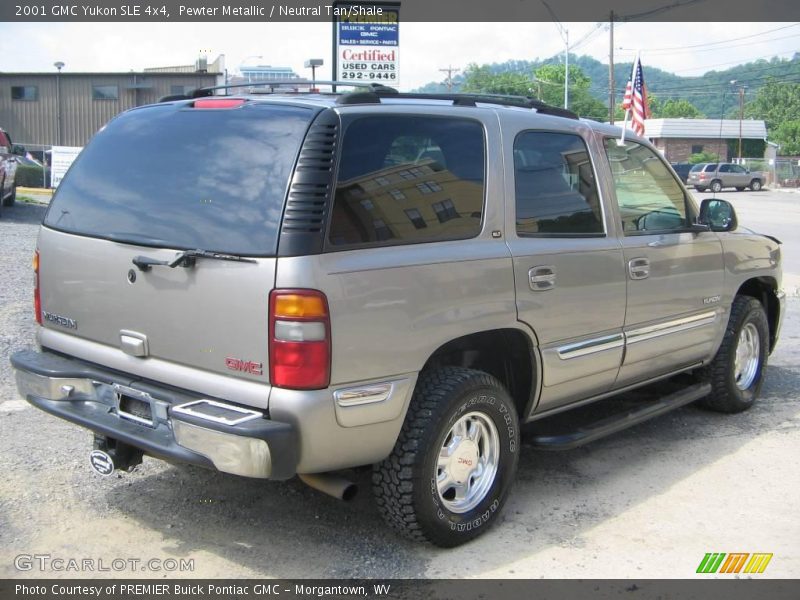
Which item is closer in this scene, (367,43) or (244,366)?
(244,366)

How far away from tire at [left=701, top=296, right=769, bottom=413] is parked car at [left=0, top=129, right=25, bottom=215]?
15.1 metres

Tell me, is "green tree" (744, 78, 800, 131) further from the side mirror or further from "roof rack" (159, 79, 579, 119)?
"roof rack" (159, 79, 579, 119)

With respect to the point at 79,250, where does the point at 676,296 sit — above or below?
below

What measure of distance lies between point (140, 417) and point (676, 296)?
3251mm

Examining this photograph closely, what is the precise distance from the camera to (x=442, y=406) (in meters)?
3.75

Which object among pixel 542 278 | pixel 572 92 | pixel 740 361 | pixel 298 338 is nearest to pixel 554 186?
pixel 542 278

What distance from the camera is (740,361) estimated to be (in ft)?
20.4

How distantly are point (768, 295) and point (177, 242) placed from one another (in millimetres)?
4760

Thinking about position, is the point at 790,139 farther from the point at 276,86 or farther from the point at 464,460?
the point at 464,460

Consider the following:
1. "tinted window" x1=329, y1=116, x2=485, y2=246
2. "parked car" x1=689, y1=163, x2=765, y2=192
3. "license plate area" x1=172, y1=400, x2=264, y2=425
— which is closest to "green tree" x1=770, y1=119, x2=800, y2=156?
"parked car" x1=689, y1=163, x2=765, y2=192

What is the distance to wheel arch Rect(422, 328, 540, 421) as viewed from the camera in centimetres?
407

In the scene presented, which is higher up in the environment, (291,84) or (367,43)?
(367,43)

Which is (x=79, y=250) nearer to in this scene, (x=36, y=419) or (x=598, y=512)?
(x=36, y=419)
